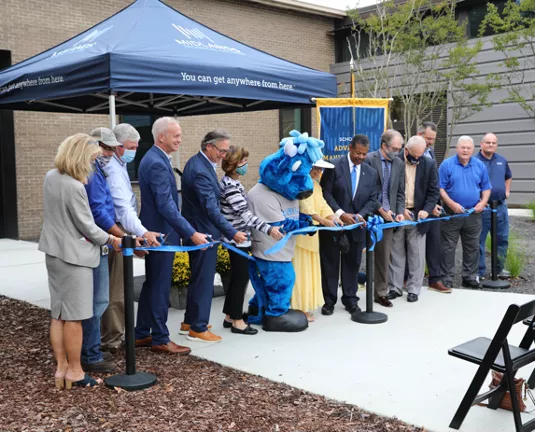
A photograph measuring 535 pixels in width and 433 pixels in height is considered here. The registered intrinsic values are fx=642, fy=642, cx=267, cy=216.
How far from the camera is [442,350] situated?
575 cm

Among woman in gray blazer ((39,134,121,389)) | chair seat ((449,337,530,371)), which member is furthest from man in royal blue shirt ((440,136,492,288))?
woman in gray blazer ((39,134,121,389))

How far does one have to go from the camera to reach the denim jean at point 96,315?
4.93m

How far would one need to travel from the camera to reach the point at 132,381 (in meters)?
4.86

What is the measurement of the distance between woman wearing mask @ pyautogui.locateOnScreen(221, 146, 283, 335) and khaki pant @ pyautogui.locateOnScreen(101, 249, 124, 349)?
1113 millimetres

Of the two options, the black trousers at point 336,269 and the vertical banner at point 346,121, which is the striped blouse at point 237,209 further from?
the vertical banner at point 346,121

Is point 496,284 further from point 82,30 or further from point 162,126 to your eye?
point 82,30

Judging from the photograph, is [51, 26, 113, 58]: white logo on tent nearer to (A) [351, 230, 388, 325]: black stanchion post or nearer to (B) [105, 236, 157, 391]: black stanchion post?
(B) [105, 236, 157, 391]: black stanchion post

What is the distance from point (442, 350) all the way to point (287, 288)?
1.56 m

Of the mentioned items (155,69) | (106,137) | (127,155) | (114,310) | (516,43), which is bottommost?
(114,310)

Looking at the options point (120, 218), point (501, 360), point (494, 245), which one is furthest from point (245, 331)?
point (494, 245)

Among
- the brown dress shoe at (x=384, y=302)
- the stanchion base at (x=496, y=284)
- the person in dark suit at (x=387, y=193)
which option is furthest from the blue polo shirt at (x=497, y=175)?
the brown dress shoe at (x=384, y=302)

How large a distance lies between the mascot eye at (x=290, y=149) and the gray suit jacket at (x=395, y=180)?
1.72 metres

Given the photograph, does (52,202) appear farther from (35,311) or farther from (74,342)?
(35,311)

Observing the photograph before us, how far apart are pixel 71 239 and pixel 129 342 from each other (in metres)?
0.92
